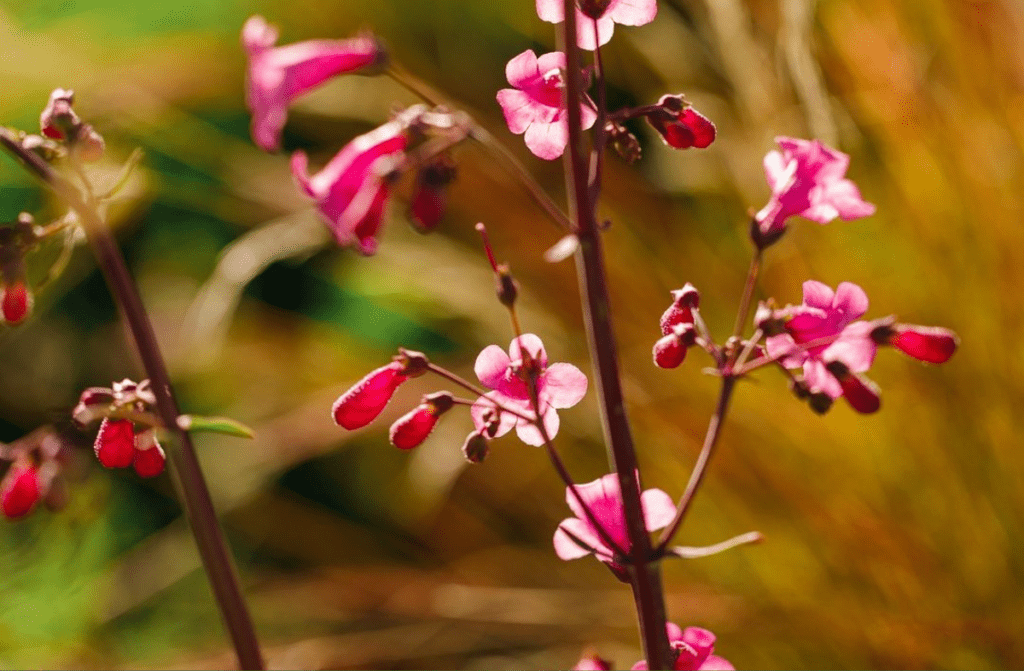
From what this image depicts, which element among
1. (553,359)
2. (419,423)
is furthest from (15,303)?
(553,359)

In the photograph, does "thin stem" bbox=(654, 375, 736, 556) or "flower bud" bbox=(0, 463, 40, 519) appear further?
"flower bud" bbox=(0, 463, 40, 519)

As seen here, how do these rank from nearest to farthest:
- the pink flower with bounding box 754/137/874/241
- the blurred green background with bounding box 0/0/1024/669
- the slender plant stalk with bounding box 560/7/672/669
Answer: the slender plant stalk with bounding box 560/7/672/669
the pink flower with bounding box 754/137/874/241
the blurred green background with bounding box 0/0/1024/669

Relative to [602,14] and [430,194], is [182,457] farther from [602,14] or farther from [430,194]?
[602,14]

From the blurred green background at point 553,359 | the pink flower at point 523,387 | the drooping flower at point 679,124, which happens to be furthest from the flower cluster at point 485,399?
the blurred green background at point 553,359

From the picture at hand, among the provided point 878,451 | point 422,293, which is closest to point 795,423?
point 878,451

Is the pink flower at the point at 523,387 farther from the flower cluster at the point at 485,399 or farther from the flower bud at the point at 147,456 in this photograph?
the flower bud at the point at 147,456

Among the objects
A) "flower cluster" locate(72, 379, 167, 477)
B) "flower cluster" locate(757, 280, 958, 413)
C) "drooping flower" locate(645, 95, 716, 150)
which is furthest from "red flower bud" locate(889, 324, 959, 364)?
"flower cluster" locate(72, 379, 167, 477)

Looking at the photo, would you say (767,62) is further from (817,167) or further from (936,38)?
(817,167)

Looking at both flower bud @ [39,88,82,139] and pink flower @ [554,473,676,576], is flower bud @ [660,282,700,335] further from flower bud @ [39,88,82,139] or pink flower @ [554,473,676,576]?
flower bud @ [39,88,82,139]
